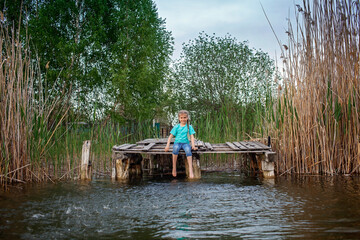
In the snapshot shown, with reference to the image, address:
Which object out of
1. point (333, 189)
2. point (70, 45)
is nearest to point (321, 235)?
point (333, 189)

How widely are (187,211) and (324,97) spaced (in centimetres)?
358

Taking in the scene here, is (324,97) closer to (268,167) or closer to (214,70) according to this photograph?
(268,167)

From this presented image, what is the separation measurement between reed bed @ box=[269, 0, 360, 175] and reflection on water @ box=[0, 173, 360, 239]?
Answer: 591 millimetres

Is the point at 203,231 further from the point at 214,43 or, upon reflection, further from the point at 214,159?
the point at 214,43

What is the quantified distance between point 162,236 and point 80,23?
51.8 ft

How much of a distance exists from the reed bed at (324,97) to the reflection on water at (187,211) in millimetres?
591

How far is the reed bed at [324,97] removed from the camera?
5711 mm

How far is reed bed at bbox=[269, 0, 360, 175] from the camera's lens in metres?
5.71

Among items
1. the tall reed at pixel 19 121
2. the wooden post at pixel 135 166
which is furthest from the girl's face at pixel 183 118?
the tall reed at pixel 19 121

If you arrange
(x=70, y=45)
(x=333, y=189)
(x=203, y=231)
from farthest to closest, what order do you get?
1. (x=70, y=45)
2. (x=333, y=189)
3. (x=203, y=231)

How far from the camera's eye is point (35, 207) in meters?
4.06

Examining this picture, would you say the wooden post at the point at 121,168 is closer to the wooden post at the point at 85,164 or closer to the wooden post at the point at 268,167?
the wooden post at the point at 85,164

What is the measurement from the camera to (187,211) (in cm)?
374

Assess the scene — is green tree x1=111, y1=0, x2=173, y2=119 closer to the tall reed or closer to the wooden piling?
the tall reed
